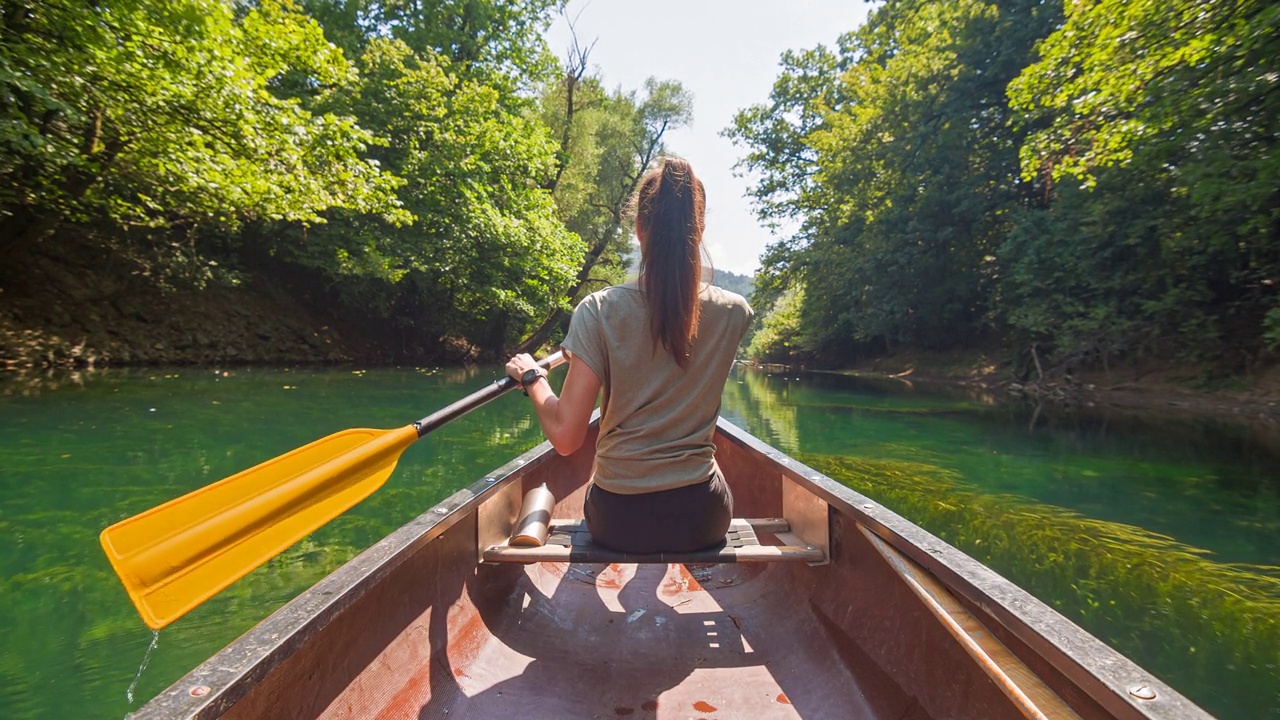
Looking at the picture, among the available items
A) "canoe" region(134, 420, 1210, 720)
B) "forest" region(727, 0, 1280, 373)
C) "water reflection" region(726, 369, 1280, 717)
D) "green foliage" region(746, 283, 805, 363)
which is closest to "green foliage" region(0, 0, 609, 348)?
"canoe" region(134, 420, 1210, 720)

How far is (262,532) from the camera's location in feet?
5.89

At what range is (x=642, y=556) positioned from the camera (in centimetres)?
188

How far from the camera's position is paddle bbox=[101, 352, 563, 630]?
154 centimetres

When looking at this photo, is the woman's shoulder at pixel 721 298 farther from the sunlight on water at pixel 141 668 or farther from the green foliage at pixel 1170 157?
the green foliage at pixel 1170 157

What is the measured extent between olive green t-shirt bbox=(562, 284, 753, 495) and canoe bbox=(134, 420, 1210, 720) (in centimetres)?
29

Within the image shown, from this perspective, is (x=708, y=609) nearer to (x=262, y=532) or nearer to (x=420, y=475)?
(x=262, y=532)

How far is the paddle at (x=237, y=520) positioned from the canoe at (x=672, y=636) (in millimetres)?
318

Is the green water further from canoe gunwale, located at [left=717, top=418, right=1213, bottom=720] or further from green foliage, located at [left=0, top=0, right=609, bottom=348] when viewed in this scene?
green foliage, located at [left=0, top=0, right=609, bottom=348]

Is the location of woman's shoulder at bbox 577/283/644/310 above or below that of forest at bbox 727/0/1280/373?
below

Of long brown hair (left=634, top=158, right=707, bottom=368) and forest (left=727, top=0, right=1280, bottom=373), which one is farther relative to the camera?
forest (left=727, top=0, right=1280, bottom=373)

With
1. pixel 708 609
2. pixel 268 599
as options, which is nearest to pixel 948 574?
pixel 708 609

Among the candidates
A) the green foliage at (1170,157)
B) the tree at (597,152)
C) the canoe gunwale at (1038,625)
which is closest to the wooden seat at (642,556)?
the canoe gunwale at (1038,625)

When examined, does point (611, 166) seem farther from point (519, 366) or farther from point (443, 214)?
point (519, 366)

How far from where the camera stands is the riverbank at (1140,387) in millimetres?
10172
